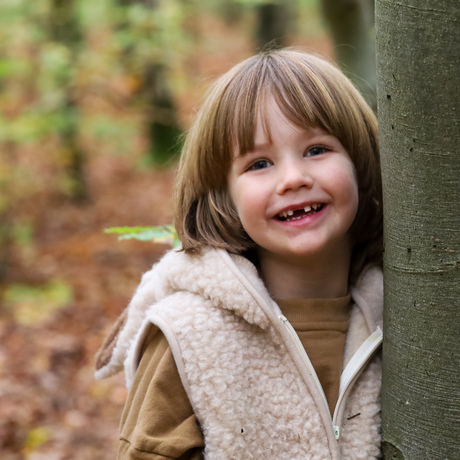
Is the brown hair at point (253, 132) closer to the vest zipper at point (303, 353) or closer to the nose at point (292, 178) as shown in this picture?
the nose at point (292, 178)

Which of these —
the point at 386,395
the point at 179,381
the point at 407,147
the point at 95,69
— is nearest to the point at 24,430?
the point at 179,381

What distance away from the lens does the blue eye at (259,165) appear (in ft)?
5.77

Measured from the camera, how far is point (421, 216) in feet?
4.32

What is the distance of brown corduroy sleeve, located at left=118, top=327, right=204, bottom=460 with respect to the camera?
5.10 ft

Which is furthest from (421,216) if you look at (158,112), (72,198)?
(158,112)

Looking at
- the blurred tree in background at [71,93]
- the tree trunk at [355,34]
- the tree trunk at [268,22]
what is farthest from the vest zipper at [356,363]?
the tree trunk at [268,22]

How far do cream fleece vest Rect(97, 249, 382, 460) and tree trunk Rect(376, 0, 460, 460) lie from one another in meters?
Result: 0.21

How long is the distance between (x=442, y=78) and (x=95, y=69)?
7.32 meters

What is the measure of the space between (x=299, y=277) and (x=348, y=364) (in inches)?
12.5

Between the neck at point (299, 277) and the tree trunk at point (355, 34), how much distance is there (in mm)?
2245

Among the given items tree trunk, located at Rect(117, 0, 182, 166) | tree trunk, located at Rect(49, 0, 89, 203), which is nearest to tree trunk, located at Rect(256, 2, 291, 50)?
tree trunk, located at Rect(117, 0, 182, 166)

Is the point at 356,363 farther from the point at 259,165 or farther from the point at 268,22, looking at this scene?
the point at 268,22

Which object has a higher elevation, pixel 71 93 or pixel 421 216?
pixel 421 216

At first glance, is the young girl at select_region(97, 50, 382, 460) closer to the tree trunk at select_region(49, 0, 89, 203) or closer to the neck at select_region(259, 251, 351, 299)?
the neck at select_region(259, 251, 351, 299)
